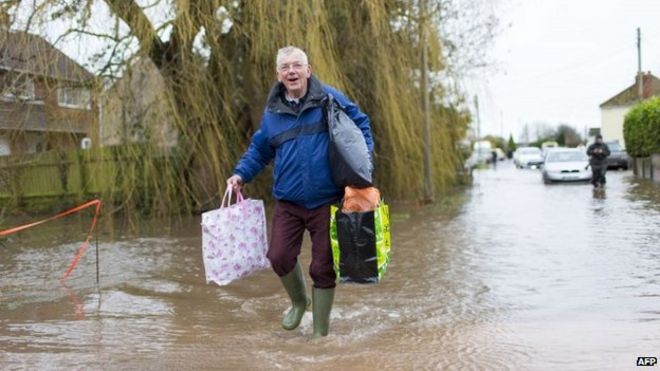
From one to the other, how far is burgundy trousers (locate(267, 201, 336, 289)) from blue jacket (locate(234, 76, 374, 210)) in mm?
77

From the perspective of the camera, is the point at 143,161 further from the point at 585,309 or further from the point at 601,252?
the point at 585,309

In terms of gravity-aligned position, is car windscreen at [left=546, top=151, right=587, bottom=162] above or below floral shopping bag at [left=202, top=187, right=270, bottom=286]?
above

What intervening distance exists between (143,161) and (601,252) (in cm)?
699

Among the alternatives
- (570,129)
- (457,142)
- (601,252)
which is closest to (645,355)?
(601,252)

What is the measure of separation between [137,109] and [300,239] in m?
6.93

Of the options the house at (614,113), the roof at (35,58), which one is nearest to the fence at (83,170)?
the roof at (35,58)

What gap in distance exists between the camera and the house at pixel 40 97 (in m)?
9.77

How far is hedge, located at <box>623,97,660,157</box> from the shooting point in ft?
80.2

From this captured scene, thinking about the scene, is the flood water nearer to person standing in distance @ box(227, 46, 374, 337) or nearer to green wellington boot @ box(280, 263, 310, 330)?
green wellington boot @ box(280, 263, 310, 330)

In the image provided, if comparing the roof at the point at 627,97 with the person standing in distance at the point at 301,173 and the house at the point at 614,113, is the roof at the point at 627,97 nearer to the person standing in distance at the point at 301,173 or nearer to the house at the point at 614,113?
the house at the point at 614,113

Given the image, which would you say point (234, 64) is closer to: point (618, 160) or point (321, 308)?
point (321, 308)

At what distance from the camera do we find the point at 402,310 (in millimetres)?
6078

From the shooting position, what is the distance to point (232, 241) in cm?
529

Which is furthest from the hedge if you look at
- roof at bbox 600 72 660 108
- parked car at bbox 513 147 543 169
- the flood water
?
roof at bbox 600 72 660 108
